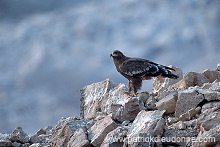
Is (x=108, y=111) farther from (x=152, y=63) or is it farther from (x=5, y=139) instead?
(x=5, y=139)

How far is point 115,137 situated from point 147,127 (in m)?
1.02

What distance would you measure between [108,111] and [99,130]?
3956 mm

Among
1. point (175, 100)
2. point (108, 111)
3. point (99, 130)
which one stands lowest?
point (99, 130)

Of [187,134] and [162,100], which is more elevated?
[162,100]

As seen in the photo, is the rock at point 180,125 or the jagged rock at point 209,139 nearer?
the jagged rock at point 209,139

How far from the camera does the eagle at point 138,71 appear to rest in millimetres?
17781

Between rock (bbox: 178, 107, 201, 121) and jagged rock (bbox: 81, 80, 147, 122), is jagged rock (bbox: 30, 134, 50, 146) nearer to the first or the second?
jagged rock (bbox: 81, 80, 147, 122)

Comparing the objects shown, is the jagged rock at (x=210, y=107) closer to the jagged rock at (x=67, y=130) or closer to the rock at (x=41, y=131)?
the jagged rock at (x=67, y=130)

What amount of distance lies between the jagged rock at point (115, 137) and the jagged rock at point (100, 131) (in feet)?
2.35

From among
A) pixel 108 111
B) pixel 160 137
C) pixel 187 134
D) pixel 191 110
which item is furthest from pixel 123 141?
pixel 108 111

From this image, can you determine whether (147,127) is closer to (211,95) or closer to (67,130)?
(211,95)

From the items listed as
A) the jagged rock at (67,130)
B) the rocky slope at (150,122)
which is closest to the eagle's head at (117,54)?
the rocky slope at (150,122)

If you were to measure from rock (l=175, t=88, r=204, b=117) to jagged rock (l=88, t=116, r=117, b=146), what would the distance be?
2.38 meters

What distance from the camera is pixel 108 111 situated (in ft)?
55.2
